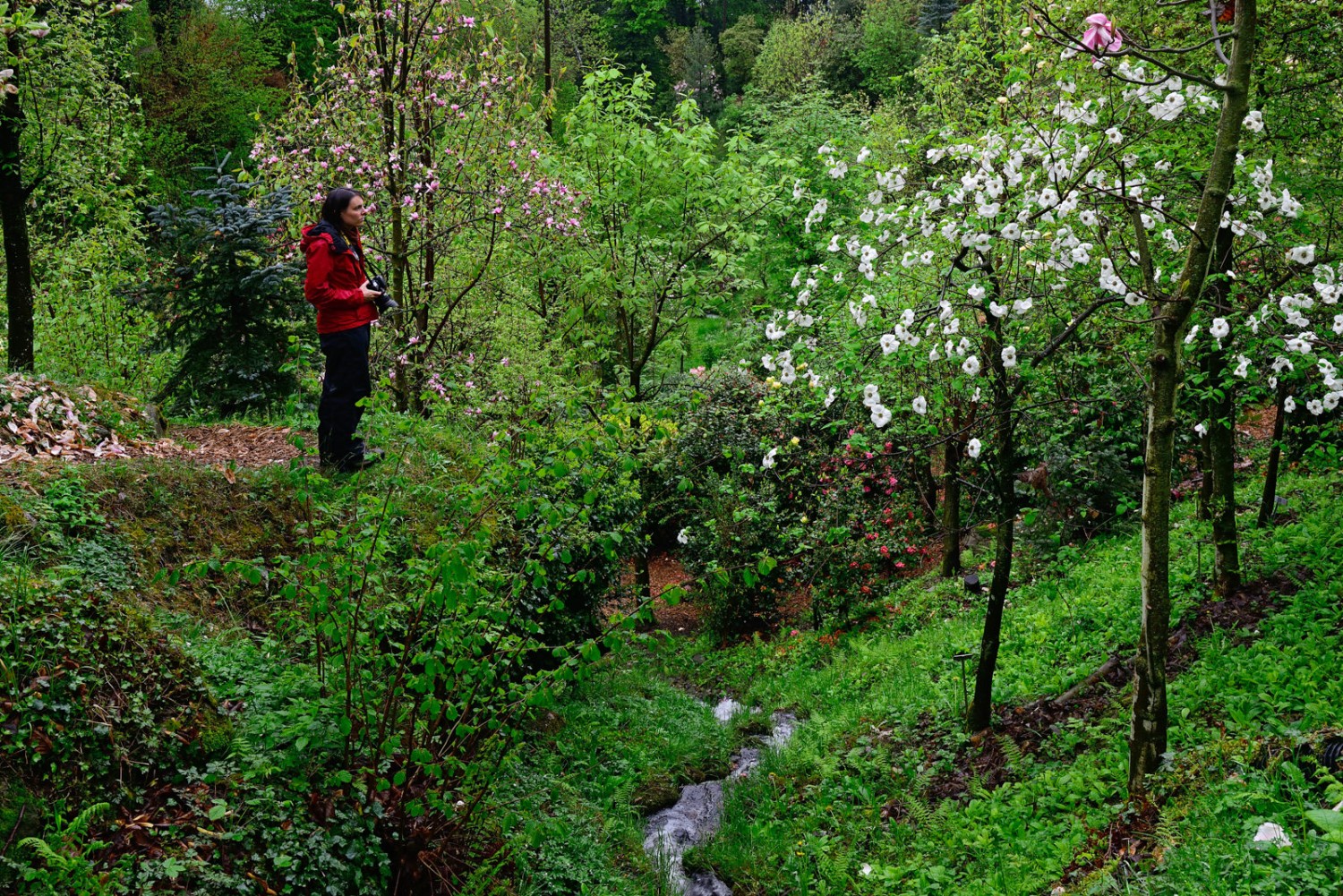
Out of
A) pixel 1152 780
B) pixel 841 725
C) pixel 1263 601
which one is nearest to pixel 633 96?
pixel 841 725

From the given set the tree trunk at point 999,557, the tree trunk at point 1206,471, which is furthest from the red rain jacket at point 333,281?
the tree trunk at point 1206,471

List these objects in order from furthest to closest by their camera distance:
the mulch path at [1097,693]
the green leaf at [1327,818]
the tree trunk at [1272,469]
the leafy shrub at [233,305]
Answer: the leafy shrub at [233,305], the tree trunk at [1272,469], the mulch path at [1097,693], the green leaf at [1327,818]

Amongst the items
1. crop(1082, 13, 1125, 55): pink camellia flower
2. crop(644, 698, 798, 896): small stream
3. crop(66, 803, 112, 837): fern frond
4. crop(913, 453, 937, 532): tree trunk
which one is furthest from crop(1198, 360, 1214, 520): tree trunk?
crop(66, 803, 112, 837): fern frond

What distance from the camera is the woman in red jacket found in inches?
230

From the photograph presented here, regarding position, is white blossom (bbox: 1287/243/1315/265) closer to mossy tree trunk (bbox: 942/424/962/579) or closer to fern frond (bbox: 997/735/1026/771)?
fern frond (bbox: 997/735/1026/771)

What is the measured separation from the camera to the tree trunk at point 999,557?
5.11 m

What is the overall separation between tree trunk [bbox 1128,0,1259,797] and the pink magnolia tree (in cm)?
651

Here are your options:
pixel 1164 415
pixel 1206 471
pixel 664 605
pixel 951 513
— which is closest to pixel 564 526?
pixel 1164 415

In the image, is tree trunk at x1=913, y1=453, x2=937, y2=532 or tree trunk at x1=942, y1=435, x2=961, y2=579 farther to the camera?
tree trunk at x1=913, y1=453, x2=937, y2=532

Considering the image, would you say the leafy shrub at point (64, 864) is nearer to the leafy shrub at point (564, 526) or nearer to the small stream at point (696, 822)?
the leafy shrub at point (564, 526)

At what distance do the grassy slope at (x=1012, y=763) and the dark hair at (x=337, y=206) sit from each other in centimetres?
395

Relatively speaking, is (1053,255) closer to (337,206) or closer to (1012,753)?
(1012,753)

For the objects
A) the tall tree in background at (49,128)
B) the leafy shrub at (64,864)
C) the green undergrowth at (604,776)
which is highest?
the tall tree in background at (49,128)

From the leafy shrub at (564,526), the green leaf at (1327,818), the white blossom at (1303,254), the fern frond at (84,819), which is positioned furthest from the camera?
the white blossom at (1303,254)
